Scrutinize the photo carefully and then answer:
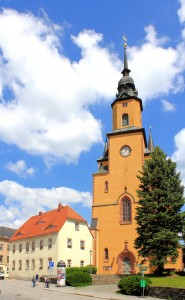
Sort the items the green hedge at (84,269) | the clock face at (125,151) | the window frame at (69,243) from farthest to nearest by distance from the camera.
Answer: the clock face at (125,151) → the window frame at (69,243) → the green hedge at (84,269)

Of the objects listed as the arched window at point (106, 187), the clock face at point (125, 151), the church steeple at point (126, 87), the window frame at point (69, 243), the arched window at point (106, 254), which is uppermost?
the church steeple at point (126, 87)

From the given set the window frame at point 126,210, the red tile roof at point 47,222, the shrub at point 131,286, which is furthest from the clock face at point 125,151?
the shrub at point 131,286

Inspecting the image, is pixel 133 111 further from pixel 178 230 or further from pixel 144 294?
pixel 144 294

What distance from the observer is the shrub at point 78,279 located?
34.8m

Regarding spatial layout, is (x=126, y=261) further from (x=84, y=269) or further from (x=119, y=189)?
(x=119, y=189)

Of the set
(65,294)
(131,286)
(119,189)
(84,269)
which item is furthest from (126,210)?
(65,294)

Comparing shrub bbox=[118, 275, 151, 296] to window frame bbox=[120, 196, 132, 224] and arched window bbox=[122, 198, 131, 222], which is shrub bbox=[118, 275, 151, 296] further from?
arched window bbox=[122, 198, 131, 222]

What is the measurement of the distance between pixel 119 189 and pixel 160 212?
15.5m

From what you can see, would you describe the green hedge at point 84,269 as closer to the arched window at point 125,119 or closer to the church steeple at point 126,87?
the arched window at point 125,119

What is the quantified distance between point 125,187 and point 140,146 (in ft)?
20.0

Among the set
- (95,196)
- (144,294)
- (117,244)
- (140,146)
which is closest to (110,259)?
(117,244)

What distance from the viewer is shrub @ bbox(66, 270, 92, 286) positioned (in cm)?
3481

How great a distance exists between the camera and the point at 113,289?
30.5 meters

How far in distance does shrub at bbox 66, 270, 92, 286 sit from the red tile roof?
1156cm
